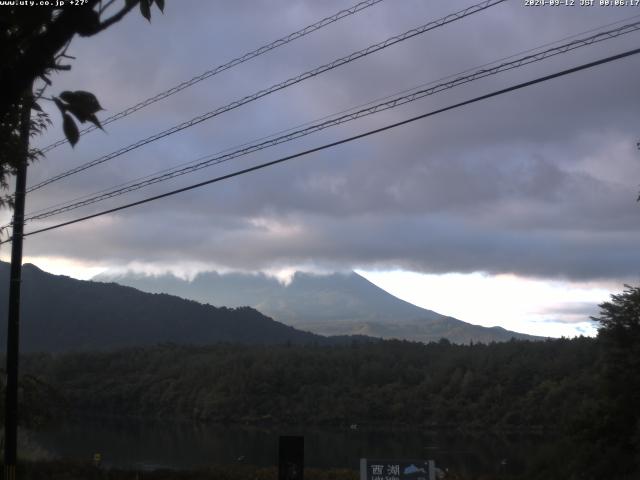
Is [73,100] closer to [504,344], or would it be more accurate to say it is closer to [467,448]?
[467,448]

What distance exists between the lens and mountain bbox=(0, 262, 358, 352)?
171163mm

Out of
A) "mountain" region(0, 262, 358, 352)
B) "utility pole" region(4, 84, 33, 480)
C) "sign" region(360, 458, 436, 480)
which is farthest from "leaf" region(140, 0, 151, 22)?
"mountain" region(0, 262, 358, 352)

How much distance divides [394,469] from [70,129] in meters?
9.60

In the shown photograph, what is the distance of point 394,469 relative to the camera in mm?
12328

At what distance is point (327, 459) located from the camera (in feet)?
153

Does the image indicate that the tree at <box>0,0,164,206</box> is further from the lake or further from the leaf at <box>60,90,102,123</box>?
the lake

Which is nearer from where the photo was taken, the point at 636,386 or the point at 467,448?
the point at 636,386

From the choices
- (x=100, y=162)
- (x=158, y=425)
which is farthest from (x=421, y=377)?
(x=100, y=162)

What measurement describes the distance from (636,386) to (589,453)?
288 centimetres

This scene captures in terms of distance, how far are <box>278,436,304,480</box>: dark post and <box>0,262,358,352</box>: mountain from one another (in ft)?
518

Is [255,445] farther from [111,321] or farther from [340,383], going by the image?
[111,321]

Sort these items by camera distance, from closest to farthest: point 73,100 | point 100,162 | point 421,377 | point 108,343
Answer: point 73,100, point 100,162, point 421,377, point 108,343

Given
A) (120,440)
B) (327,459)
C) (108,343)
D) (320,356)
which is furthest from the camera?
(108,343)

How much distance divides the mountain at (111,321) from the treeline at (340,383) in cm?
6716
